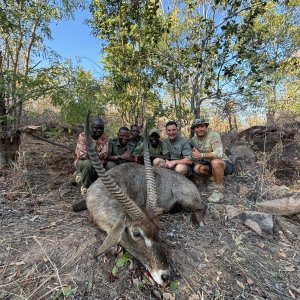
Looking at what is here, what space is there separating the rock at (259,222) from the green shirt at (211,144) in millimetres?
1348

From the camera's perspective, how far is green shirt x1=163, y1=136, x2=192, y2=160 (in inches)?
231

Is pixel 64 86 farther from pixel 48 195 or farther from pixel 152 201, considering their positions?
pixel 152 201

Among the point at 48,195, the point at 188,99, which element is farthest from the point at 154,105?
the point at 48,195

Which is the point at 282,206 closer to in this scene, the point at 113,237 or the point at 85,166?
the point at 113,237

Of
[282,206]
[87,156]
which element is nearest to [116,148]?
[87,156]

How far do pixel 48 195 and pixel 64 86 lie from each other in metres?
2.16

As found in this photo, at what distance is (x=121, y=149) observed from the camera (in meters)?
5.99

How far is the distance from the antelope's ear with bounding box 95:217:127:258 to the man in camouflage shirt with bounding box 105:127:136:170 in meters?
2.33

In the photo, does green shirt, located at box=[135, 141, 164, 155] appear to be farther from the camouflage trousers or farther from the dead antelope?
the dead antelope

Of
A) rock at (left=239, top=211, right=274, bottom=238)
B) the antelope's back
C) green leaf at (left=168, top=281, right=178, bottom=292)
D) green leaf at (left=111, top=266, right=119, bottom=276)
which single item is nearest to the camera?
green leaf at (left=168, top=281, right=178, bottom=292)

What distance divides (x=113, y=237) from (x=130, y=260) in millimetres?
357

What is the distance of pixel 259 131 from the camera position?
8.93 m

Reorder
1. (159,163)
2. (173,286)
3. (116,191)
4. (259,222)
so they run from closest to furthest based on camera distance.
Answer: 1. (173,286)
2. (116,191)
3. (259,222)
4. (159,163)

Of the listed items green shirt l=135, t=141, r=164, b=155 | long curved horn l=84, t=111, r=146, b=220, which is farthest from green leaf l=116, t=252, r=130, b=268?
green shirt l=135, t=141, r=164, b=155
